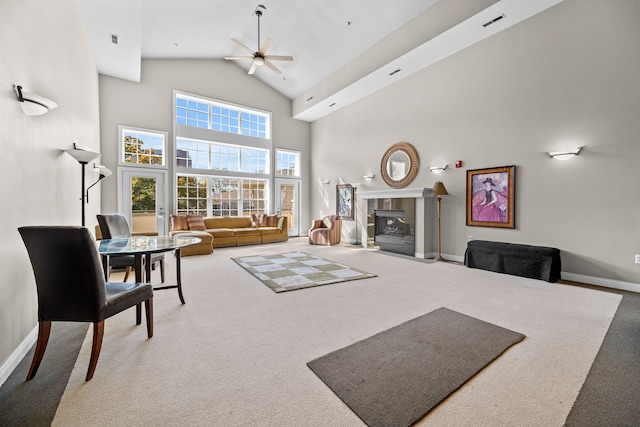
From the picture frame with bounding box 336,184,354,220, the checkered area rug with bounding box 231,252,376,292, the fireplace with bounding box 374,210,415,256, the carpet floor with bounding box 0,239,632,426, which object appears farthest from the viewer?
the picture frame with bounding box 336,184,354,220

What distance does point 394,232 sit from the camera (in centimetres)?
662

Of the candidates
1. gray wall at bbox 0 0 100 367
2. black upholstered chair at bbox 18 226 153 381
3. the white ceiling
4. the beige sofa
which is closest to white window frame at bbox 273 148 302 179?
the beige sofa

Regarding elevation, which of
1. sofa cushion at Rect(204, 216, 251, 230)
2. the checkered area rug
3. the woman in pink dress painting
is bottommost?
the checkered area rug

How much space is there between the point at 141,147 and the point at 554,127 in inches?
340

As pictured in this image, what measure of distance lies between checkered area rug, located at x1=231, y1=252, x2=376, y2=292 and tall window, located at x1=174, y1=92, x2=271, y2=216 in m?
3.33

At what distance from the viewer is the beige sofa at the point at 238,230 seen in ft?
22.6

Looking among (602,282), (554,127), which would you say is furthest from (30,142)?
(602,282)

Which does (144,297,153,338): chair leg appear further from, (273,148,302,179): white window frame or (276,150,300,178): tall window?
(276,150,300,178): tall window

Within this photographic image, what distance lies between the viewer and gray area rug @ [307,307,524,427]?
150cm

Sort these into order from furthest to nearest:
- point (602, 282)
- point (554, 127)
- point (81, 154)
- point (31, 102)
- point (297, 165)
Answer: point (297, 165), point (554, 127), point (602, 282), point (81, 154), point (31, 102)

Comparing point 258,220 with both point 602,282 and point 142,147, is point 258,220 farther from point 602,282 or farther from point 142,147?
point 602,282

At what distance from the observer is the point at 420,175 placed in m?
6.20

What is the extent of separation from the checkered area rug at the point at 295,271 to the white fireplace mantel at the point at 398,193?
233 cm

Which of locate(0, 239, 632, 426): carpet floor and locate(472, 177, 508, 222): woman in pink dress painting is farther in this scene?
locate(472, 177, 508, 222): woman in pink dress painting
